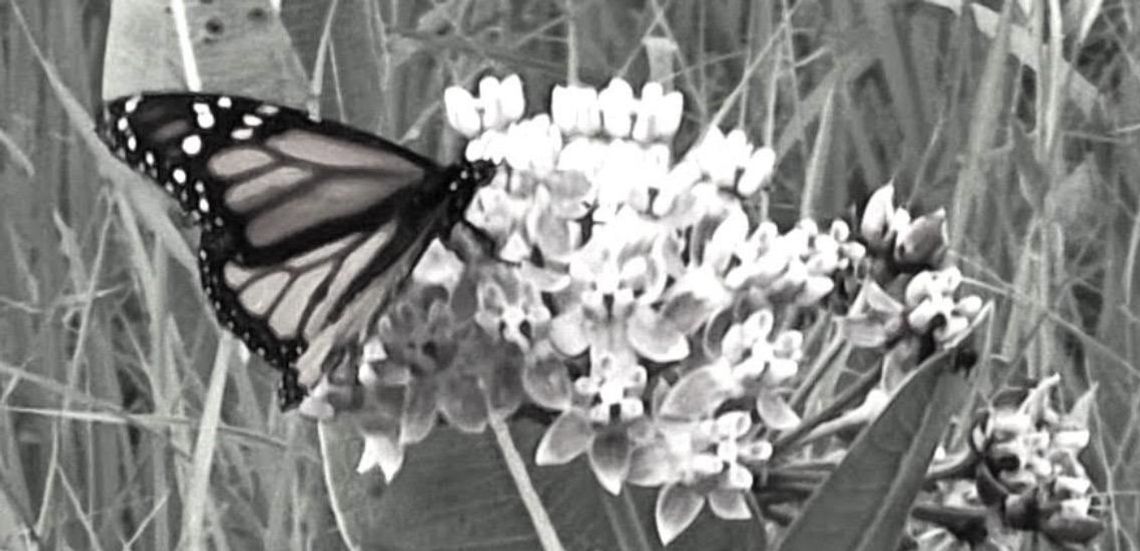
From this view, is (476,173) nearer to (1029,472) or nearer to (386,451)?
(386,451)

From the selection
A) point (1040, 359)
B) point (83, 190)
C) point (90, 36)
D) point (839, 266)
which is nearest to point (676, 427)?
point (839, 266)

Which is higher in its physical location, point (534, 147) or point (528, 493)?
point (534, 147)

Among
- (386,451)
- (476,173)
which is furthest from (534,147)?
(386,451)

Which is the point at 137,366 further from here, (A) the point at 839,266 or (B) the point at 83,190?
(A) the point at 839,266

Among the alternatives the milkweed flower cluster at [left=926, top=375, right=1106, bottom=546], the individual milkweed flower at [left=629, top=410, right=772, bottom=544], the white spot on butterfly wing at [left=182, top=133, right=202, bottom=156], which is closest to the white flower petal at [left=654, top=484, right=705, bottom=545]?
the individual milkweed flower at [left=629, top=410, right=772, bottom=544]

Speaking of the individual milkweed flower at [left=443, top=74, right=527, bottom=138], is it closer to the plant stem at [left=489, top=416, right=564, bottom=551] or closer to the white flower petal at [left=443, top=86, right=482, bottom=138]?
the white flower petal at [left=443, top=86, right=482, bottom=138]

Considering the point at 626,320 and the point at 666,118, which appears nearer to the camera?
the point at 626,320

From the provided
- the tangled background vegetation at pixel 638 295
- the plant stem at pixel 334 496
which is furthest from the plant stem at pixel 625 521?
the plant stem at pixel 334 496

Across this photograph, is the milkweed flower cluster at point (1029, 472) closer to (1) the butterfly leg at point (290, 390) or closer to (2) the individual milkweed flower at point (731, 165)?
(2) the individual milkweed flower at point (731, 165)
